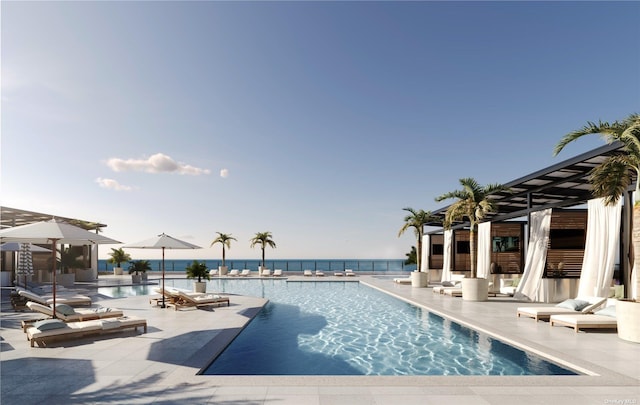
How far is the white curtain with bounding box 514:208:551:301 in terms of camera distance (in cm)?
1236

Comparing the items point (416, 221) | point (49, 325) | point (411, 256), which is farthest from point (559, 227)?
point (49, 325)

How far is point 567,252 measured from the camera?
15.0 meters

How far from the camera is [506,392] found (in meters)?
4.33

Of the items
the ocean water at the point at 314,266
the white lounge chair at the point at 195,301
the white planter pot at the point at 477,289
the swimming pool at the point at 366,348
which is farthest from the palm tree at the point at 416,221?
the white lounge chair at the point at 195,301

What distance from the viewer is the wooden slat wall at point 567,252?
1305 centimetres

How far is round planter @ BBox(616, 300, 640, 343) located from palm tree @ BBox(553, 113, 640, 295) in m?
0.39

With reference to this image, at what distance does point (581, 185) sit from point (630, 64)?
5515 millimetres

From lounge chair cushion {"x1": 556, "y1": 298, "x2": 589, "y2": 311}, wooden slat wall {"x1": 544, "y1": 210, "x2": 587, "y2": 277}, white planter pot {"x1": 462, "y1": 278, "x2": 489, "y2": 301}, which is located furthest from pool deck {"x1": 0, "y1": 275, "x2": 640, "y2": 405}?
wooden slat wall {"x1": 544, "y1": 210, "x2": 587, "y2": 277}

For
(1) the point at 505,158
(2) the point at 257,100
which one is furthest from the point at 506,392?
(1) the point at 505,158

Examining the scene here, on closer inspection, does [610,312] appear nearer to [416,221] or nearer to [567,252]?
[567,252]

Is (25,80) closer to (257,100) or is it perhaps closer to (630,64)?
(257,100)

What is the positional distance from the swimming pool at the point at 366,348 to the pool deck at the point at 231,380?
1.60ft

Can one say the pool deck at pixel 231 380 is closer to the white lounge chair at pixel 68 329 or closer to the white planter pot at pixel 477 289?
the white lounge chair at pixel 68 329

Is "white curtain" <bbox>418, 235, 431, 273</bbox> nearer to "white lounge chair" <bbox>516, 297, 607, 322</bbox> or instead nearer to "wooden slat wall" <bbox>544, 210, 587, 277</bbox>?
"wooden slat wall" <bbox>544, 210, 587, 277</bbox>
